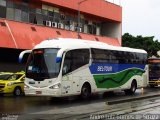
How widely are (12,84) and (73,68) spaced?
559 centimetres

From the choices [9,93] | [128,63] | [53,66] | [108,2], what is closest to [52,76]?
[53,66]

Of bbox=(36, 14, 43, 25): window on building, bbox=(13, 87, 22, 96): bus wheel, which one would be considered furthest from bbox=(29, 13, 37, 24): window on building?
bbox=(13, 87, 22, 96): bus wheel

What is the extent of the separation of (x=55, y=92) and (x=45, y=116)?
16.8ft

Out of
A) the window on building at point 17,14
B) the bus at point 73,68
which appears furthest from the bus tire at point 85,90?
the window on building at point 17,14

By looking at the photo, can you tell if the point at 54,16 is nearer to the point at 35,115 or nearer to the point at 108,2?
the point at 108,2

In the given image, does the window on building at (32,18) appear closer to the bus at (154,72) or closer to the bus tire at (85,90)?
the bus at (154,72)

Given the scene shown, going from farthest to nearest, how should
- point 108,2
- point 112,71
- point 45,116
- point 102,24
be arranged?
1. point 102,24
2. point 108,2
3. point 112,71
4. point 45,116

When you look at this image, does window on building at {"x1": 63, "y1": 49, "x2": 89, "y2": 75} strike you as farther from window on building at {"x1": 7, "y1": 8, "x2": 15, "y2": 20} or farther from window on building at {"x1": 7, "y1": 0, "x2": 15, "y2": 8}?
window on building at {"x1": 7, "y1": 0, "x2": 15, "y2": 8}

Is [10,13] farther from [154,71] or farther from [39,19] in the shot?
[154,71]

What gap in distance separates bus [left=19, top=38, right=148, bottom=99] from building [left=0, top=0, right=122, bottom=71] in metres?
11.8

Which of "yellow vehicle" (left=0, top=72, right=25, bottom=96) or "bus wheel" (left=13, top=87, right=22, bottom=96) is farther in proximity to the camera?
"bus wheel" (left=13, top=87, right=22, bottom=96)

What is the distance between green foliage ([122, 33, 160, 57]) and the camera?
75456mm

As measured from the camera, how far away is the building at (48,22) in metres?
36.5

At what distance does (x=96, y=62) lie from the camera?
24.1 metres
